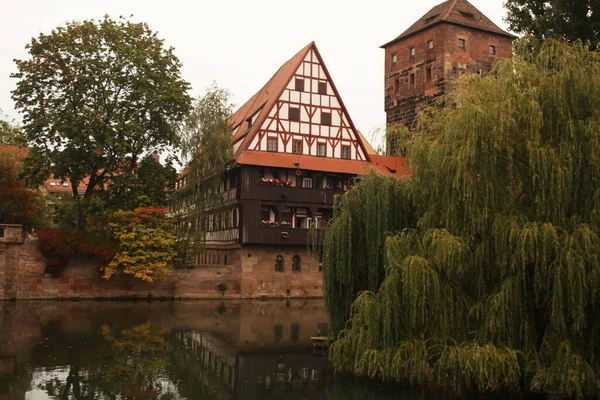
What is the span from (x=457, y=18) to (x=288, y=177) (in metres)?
15.1

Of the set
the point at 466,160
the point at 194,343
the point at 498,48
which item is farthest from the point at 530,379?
the point at 498,48

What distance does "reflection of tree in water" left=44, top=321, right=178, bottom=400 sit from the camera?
46.1 feet

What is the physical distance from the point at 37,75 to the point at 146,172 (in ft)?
24.1

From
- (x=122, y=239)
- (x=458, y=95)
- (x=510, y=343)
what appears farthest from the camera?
(x=122, y=239)

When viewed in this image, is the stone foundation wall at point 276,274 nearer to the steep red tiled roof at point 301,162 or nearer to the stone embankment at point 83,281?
the stone embankment at point 83,281

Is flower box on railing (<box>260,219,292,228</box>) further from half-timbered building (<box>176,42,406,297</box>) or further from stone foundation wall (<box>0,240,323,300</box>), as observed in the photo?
stone foundation wall (<box>0,240,323,300</box>)

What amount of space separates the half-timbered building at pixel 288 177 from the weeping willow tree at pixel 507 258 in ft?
80.8

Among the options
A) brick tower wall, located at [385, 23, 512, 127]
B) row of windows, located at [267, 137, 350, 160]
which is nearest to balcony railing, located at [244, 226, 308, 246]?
row of windows, located at [267, 137, 350, 160]

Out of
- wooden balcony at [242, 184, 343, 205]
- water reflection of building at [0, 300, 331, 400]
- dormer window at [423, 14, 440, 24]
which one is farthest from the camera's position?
dormer window at [423, 14, 440, 24]

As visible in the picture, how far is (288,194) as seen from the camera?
3972 cm

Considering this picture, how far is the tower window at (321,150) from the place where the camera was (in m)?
41.4

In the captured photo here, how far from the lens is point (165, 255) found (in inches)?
1435

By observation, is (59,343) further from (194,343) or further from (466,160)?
(466,160)

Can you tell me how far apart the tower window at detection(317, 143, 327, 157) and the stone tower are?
7563 millimetres
